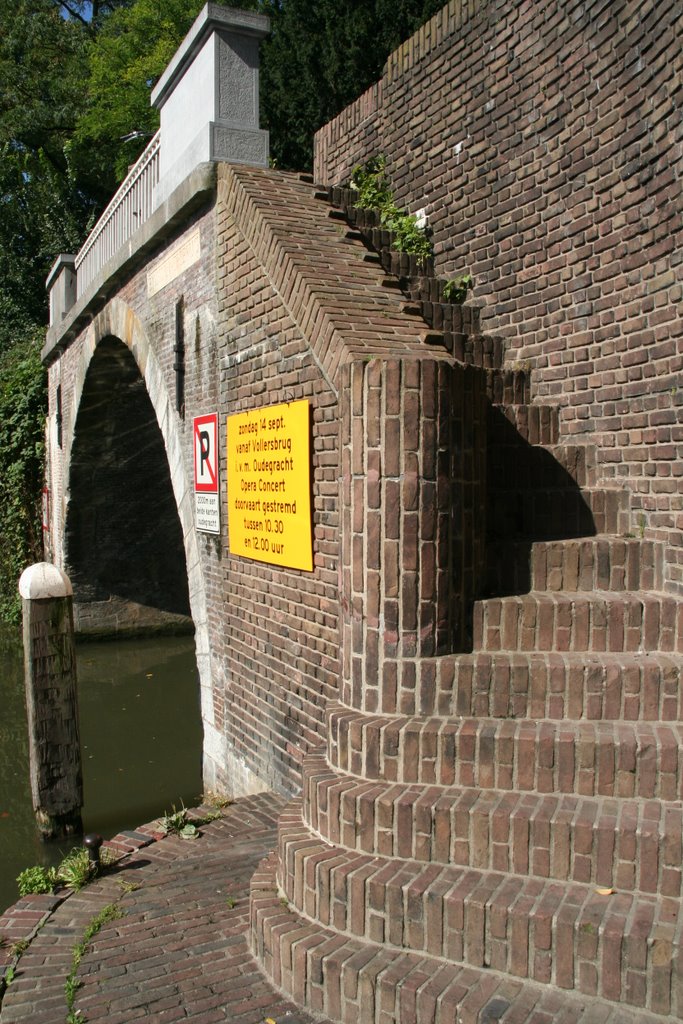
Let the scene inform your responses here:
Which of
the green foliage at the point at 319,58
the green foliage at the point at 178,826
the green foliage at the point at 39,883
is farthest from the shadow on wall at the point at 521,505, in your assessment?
the green foliage at the point at 319,58

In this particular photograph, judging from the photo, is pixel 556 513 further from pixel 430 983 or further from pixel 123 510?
pixel 123 510

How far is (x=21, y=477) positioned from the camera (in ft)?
56.2

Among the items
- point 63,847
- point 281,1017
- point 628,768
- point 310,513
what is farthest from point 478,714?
point 63,847

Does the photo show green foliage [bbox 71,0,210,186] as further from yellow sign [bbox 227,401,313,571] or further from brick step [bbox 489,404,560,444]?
brick step [bbox 489,404,560,444]

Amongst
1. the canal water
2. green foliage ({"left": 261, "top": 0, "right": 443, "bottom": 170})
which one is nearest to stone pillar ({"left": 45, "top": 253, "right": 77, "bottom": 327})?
green foliage ({"left": 261, "top": 0, "right": 443, "bottom": 170})

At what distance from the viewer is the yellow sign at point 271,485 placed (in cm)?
475

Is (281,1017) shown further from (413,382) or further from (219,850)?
(413,382)

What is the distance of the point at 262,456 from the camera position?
5.39 meters

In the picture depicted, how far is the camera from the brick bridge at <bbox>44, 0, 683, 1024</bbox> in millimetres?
2910

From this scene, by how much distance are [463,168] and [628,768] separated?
457 cm

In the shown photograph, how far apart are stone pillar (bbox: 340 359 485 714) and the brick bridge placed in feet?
0.04

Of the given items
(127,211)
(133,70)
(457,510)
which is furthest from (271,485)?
(133,70)

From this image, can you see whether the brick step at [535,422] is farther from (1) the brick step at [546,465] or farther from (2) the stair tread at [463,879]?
(2) the stair tread at [463,879]

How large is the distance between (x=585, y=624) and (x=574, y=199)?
110 inches
